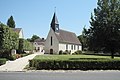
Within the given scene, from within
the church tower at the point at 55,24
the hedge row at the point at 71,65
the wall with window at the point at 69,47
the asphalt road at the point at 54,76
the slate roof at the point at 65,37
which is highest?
the church tower at the point at 55,24

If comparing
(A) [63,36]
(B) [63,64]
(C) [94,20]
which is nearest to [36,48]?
(A) [63,36]

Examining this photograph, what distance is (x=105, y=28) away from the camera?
3488 centimetres

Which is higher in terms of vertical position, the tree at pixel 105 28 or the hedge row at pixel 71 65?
the tree at pixel 105 28

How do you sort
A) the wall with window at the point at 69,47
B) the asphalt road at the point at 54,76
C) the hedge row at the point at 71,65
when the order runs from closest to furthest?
the asphalt road at the point at 54,76, the hedge row at the point at 71,65, the wall with window at the point at 69,47

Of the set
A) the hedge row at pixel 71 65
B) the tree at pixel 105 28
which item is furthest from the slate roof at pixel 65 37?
the hedge row at pixel 71 65

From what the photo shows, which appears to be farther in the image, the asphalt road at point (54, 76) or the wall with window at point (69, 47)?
the wall with window at point (69, 47)

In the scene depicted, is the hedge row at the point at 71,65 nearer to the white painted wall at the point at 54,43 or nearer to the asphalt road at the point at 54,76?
the asphalt road at the point at 54,76

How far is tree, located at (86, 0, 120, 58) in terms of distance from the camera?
34.5 metres

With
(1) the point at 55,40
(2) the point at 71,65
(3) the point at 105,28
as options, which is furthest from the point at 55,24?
(2) the point at 71,65

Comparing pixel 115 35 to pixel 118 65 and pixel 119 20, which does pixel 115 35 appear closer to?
pixel 119 20

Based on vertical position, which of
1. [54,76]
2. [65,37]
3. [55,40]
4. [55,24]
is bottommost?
[54,76]

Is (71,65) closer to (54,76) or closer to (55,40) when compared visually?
(54,76)

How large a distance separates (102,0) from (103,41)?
685cm

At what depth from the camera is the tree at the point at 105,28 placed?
113ft
